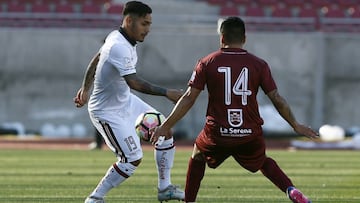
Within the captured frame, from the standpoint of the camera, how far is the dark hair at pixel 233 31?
9266 millimetres

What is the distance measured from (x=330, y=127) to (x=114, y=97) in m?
17.3

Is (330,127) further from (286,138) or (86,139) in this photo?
(86,139)

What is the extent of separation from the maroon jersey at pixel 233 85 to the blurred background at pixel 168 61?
19.0 meters

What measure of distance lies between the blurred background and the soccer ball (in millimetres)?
17122

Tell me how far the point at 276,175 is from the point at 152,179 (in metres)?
5.27

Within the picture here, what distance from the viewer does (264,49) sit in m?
28.6

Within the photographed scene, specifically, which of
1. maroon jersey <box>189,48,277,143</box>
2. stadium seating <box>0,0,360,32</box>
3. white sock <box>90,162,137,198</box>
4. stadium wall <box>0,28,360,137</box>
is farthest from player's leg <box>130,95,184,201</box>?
stadium seating <box>0,0,360,32</box>

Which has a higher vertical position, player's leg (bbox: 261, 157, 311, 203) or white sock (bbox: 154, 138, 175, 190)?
player's leg (bbox: 261, 157, 311, 203)

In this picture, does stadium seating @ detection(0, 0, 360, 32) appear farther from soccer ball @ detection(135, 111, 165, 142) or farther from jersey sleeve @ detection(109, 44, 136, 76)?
jersey sleeve @ detection(109, 44, 136, 76)

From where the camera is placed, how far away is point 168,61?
28984 mm

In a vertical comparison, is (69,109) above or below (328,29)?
below

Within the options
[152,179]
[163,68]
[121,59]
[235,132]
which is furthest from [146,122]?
[163,68]

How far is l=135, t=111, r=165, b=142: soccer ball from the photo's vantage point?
11.1 metres

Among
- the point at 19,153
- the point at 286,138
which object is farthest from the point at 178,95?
the point at 286,138
